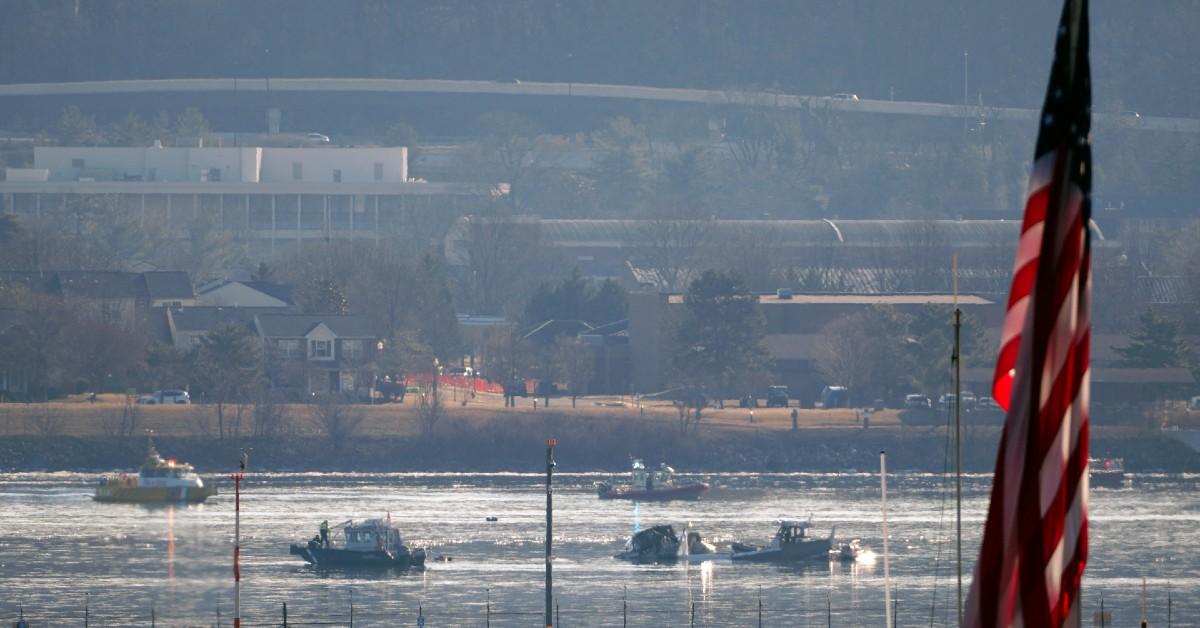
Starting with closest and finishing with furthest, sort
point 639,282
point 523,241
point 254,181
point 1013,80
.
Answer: point 639,282, point 523,241, point 254,181, point 1013,80

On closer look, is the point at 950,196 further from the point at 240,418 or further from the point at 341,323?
the point at 240,418

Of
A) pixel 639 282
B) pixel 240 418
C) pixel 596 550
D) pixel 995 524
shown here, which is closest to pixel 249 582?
pixel 596 550

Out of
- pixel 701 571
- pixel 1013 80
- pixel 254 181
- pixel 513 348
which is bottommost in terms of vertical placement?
pixel 701 571

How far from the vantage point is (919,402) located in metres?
72.8

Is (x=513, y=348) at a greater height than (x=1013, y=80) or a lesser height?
lesser

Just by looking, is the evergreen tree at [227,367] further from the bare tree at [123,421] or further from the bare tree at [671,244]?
the bare tree at [671,244]

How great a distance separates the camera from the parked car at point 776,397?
253 ft

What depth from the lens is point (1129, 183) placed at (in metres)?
149

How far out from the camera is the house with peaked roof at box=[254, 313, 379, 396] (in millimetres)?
76438

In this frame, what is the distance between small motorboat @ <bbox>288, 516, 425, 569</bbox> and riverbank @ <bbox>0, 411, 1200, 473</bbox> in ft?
62.9

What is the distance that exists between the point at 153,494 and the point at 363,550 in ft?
42.7

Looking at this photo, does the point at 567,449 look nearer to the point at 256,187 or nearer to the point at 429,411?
the point at 429,411

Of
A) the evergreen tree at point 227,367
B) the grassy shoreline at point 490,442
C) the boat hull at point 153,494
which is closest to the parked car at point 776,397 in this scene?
the grassy shoreline at point 490,442

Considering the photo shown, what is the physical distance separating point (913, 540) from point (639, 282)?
53.9 metres
